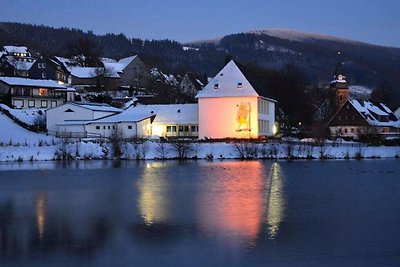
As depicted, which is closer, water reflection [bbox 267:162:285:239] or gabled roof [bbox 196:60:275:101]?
water reflection [bbox 267:162:285:239]

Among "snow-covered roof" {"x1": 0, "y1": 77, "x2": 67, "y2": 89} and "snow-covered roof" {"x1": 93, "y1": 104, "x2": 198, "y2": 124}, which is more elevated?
"snow-covered roof" {"x1": 0, "y1": 77, "x2": 67, "y2": 89}

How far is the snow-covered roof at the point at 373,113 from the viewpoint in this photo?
8766cm

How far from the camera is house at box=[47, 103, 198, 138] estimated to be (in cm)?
6938

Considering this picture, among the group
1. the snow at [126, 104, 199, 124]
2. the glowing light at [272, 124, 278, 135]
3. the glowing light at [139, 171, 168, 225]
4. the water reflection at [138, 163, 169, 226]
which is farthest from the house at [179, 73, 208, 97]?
the glowing light at [139, 171, 168, 225]

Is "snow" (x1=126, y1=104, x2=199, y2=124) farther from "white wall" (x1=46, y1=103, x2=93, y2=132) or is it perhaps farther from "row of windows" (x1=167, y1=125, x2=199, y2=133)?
"white wall" (x1=46, y1=103, x2=93, y2=132)

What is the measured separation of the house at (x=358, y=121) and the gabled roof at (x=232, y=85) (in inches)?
767

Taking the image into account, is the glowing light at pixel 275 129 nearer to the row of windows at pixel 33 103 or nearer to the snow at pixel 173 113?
the snow at pixel 173 113

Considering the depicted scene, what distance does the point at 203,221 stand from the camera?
18.6m

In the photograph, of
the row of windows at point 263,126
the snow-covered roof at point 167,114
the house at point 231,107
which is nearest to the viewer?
the house at point 231,107

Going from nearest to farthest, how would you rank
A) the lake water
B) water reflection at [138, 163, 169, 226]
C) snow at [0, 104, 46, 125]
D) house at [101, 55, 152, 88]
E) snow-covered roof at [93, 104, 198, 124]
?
1. the lake water
2. water reflection at [138, 163, 169, 226]
3. snow-covered roof at [93, 104, 198, 124]
4. snow at [0, 104, 46, 125]
5. house at [101, 55, 152, 88]

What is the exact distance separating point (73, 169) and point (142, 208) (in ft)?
72.6

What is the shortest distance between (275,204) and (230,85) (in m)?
48.3

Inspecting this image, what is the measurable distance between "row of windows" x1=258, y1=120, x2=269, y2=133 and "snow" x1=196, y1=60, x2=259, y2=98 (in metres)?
4.10

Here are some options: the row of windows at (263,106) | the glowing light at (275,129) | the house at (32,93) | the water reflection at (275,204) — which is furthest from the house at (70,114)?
the water reflection at (275,204)
